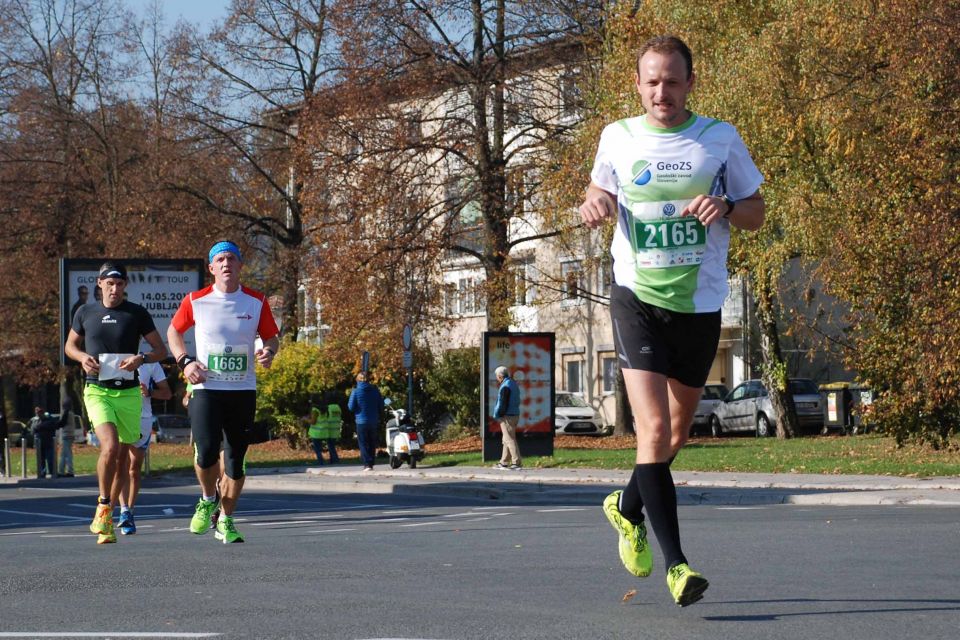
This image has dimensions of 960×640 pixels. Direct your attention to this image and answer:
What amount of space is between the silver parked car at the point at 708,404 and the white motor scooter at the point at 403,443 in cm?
1816

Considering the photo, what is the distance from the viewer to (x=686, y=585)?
245 inches

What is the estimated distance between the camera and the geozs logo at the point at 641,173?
661 cm

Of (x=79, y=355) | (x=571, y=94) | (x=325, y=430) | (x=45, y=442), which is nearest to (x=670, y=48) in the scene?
(x=79, y=355)

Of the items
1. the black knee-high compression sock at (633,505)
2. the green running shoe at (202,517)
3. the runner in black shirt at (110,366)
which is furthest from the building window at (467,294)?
the black knee-high compression sock at (633,505)

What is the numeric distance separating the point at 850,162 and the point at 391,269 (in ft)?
42.5

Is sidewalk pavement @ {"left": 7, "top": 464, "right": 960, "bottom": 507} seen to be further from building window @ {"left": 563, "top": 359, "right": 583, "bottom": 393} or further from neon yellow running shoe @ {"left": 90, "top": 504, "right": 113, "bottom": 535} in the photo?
building window @ {"left": 563, "top": 359, "right": 583, "bottom": 393}

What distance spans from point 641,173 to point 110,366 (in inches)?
264

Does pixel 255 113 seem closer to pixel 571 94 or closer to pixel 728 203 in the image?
pixel 571 94

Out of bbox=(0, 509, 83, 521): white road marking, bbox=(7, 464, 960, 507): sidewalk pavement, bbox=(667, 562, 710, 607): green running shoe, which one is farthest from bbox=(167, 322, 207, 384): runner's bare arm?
bbox=(7, 464, 960, 507): sidewalk pavement

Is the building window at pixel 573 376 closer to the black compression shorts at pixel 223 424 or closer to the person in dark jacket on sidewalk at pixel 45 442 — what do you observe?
the person in dark jacket on sidewalk at pixel 45 442

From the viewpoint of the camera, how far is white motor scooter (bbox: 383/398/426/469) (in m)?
29.0

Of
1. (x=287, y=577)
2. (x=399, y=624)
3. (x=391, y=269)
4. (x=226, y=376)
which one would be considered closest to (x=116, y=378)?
(x=226, y=376)

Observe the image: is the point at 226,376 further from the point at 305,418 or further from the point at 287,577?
the point at 305,418

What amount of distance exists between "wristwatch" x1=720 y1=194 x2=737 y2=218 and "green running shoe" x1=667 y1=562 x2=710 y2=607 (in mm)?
1492
